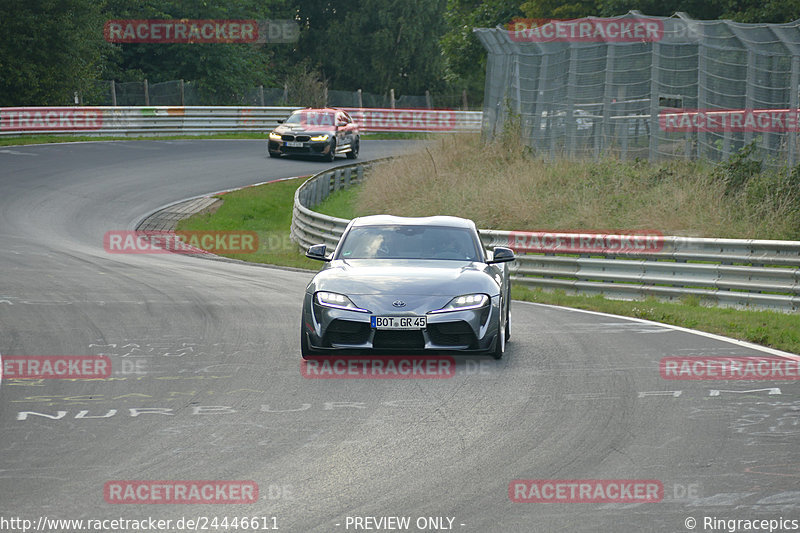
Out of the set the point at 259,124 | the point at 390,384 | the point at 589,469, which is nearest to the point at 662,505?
the point at 589,469

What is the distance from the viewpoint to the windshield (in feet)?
37.7

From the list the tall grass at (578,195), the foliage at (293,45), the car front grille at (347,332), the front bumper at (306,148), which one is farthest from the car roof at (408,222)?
the front bumper at (306,148)

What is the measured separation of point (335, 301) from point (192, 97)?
4258 centimetres

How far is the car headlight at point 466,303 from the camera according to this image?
33.0 ft

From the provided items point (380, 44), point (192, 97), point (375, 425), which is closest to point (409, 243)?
point (375, 425)

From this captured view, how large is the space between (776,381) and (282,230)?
19.6m

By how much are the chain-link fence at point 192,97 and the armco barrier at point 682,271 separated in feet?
111

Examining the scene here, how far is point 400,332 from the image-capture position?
9.93 metres

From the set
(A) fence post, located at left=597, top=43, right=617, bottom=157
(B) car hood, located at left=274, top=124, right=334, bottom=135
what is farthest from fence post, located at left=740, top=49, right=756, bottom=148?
(B) car hood, located at left=274, top=124, right=334, bottom=135

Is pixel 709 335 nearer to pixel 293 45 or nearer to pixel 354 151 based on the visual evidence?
pixel 354 151

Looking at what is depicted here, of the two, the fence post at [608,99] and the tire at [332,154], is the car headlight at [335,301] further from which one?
the tire at [332,154]

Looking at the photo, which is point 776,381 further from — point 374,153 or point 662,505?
point 374,153

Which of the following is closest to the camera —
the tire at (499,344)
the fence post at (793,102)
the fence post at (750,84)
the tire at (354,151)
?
the tire at (499,344)

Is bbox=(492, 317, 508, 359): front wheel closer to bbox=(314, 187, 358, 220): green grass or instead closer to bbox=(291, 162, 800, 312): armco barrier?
bbox=(291, 162, 800, 312): armco barrier
